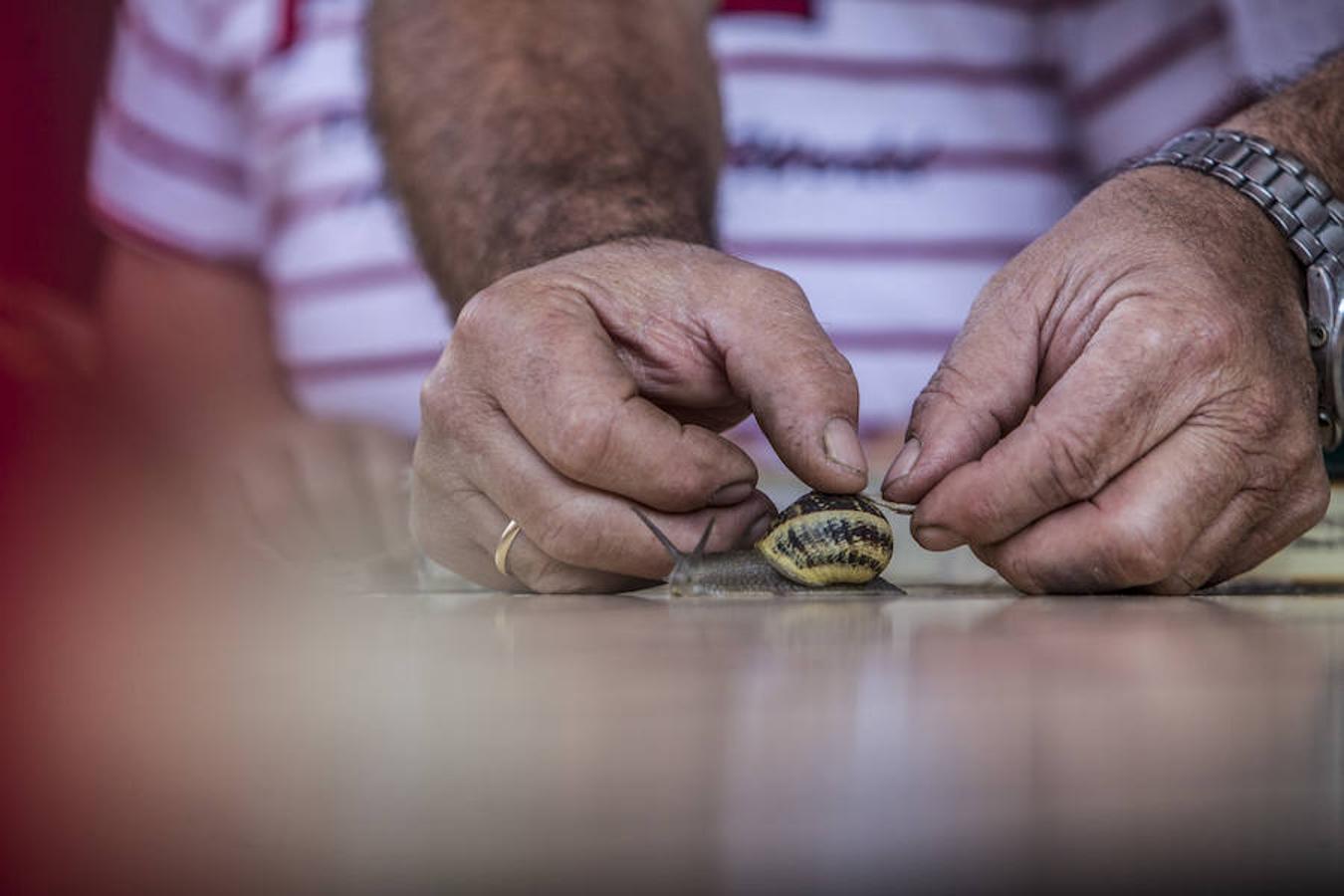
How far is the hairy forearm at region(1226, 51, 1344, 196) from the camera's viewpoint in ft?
2.71

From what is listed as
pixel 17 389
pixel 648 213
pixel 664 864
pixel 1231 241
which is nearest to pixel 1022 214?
pixel 648 213

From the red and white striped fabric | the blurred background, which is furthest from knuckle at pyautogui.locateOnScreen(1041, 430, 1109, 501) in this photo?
the blurred background

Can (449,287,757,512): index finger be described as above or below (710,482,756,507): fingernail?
above

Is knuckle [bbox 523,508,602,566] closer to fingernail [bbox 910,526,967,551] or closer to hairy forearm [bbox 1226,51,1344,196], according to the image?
fingernail [bbox 910,526,967,551]

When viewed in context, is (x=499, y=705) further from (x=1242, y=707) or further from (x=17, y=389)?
(x=17, y=389)

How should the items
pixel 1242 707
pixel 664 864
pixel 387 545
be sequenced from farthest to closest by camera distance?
1. pixel 387 545
2. pixel 1242 707
3. pixel 664 864

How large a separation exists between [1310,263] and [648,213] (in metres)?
0.45

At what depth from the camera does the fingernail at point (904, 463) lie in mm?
702

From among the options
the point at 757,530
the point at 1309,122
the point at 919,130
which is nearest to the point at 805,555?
the point at 757,530

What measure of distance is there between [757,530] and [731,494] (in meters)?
0.04

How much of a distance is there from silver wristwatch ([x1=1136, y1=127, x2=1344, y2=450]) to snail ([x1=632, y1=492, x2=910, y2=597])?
9.8 inches

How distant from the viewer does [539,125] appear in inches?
43.9

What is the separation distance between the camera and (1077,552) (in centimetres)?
68

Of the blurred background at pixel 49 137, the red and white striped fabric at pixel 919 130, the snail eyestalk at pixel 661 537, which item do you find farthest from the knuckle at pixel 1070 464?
the blurred background at pixel 49 137
